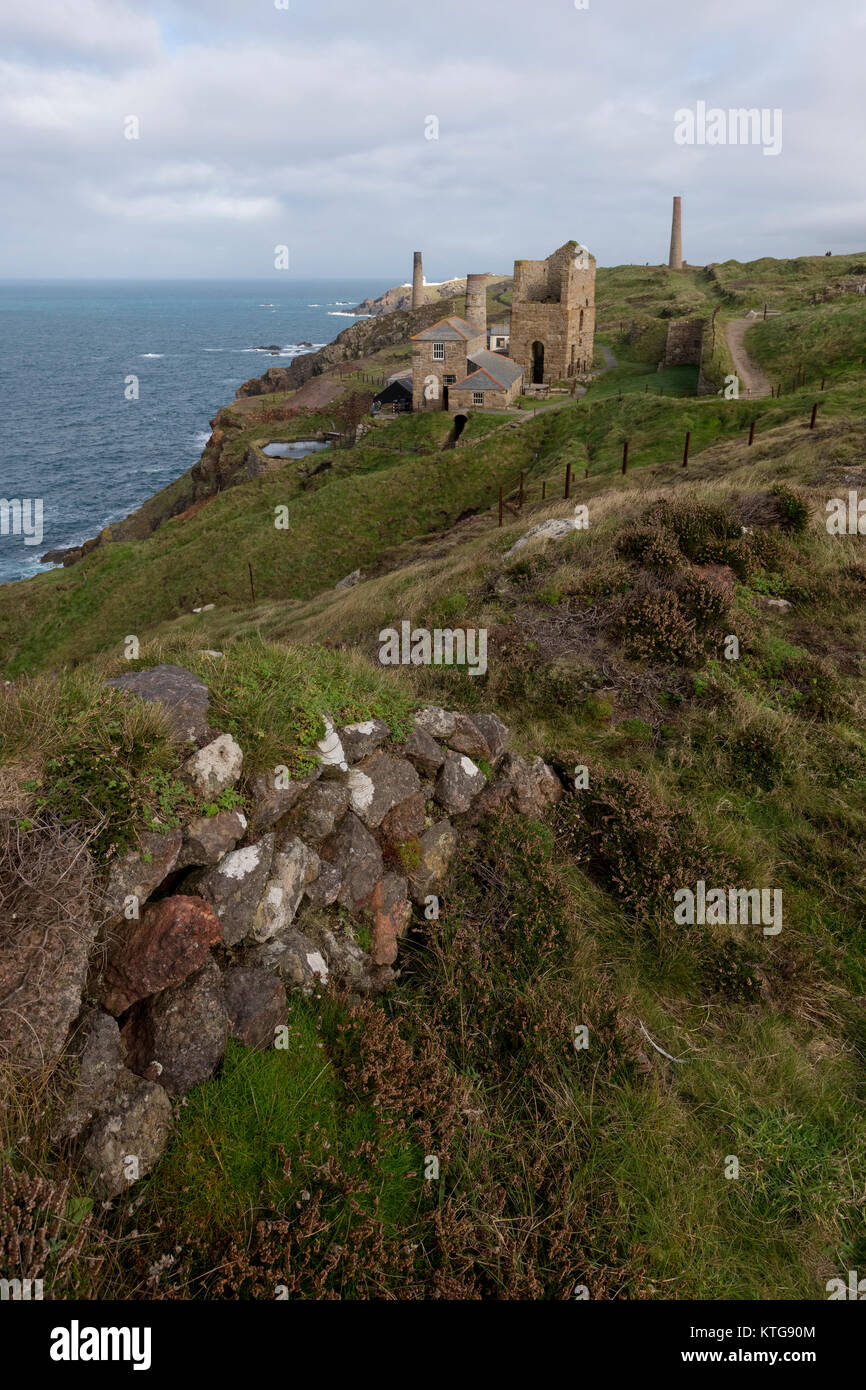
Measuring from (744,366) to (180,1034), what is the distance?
49.6 m

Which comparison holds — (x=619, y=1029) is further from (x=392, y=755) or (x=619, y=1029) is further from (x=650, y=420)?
(x=650, y=420)

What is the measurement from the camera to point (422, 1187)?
4.06 meters

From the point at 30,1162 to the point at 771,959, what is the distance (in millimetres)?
5374

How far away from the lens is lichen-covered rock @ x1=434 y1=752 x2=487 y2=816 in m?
6.52

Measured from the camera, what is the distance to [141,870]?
4.31 m

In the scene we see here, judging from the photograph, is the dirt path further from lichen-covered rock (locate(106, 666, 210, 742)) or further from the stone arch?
lichen-covered rock (locate(106, 666, 210, 742))

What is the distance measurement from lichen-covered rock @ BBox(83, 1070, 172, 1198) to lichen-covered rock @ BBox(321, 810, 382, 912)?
1882 millimetres

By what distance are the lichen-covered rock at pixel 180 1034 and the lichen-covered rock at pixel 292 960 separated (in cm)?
54

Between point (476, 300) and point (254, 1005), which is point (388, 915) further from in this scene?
point (476, 300)

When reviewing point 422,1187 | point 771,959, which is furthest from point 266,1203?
point 771,959

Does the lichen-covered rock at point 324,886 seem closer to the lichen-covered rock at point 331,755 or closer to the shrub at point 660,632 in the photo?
the lichen-covered rock at point 331,755

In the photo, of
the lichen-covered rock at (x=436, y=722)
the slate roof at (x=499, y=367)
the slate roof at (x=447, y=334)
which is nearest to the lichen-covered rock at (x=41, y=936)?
the lichen-covered rock at (x=436, y=722)

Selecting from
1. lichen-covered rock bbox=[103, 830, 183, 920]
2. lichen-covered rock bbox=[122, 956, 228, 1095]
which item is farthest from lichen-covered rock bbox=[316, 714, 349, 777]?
lichen-covered rock bbox=[122, 956, 228, 1095]

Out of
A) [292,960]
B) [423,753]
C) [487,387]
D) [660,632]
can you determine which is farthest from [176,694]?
[487,387]
